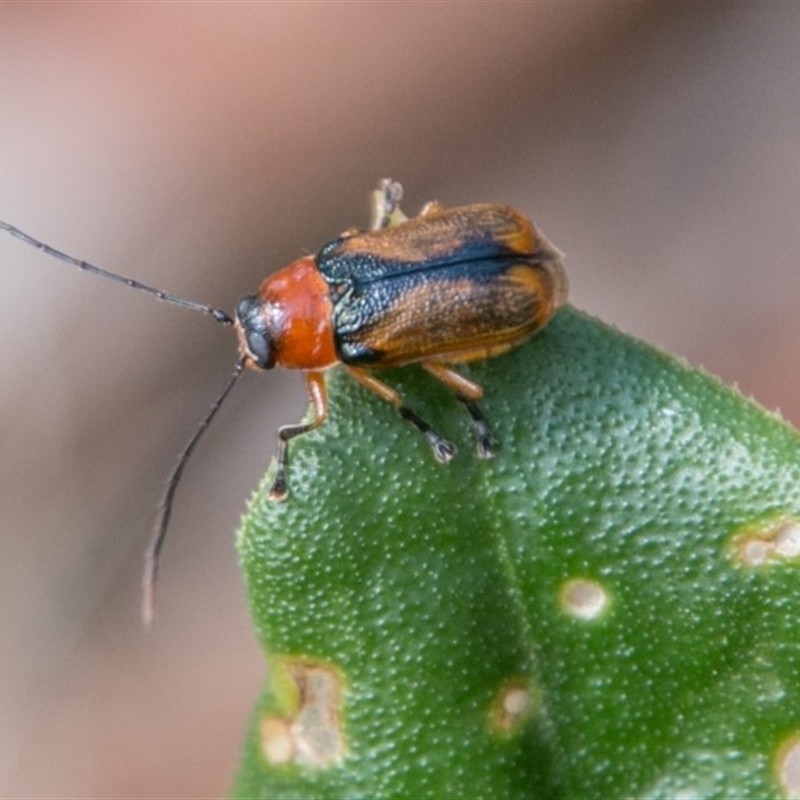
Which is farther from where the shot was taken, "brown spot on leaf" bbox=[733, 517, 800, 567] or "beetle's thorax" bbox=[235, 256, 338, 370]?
"beetle's thorax" bbox=[235, 256, 338, 370]

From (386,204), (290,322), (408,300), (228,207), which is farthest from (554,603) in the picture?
(228,207)

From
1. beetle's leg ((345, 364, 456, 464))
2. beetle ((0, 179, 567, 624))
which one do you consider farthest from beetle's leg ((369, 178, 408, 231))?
beetle's leg ((345, 364, 456, 464))

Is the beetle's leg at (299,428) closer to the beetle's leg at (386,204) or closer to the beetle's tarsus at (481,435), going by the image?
the beetle's tarsus at (481,435)

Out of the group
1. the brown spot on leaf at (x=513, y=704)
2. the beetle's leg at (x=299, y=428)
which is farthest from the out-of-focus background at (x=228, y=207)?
the brown spot on leaf at (x=513, y=704)

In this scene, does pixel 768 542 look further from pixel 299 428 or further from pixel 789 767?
pixel 299 428

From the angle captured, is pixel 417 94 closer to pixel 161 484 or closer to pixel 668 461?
pixel 161 484

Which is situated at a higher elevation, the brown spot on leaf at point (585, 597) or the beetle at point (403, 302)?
the beetle at point (403, 302)

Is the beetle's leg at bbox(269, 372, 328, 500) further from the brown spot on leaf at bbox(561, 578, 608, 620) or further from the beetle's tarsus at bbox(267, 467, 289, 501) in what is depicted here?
the brown spot on leaf at bbox(561, 578, 608, 620)

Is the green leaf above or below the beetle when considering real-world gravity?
below
